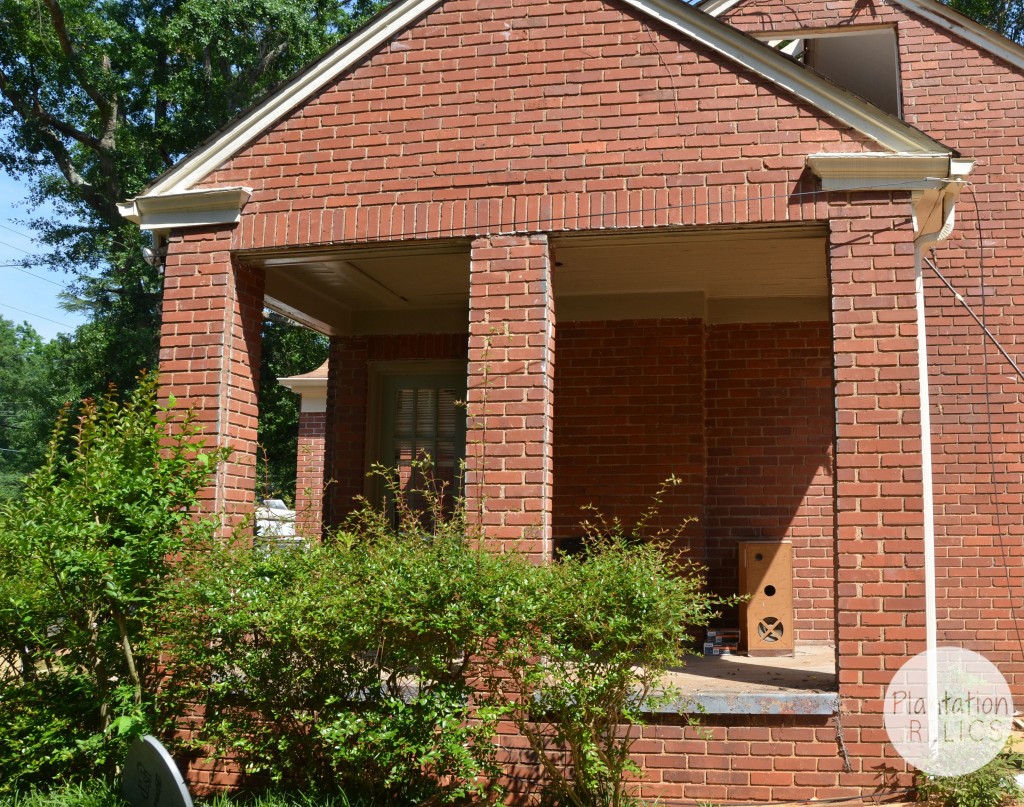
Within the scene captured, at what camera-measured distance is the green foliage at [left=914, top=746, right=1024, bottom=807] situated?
5207 millimetres

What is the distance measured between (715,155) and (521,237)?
1365 millimetres

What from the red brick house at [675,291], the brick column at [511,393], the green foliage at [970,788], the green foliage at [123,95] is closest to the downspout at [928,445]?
the red brick house at [675,291]

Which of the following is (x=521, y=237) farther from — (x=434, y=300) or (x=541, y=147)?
(x=434, y=300)

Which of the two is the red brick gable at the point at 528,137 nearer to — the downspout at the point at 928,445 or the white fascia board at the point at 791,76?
the white fascia board at the point at 791,76

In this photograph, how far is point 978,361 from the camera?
8.48 meters

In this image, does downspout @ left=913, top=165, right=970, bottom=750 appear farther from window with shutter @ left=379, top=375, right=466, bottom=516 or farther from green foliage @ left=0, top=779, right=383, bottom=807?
window with shutter @ left=379, top=375, right=466, bottom=516

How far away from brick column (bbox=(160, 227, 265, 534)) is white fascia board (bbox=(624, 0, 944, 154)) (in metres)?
3.43

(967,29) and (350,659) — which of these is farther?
(967,29)

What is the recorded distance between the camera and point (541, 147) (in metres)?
6.48

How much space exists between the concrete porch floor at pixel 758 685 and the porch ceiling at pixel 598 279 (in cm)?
290

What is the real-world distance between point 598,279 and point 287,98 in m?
3.03

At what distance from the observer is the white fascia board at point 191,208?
22.4 feet

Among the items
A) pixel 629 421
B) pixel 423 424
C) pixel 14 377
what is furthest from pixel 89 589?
pixel 14 377

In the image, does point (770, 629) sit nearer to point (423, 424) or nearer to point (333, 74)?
point (423, 424)
